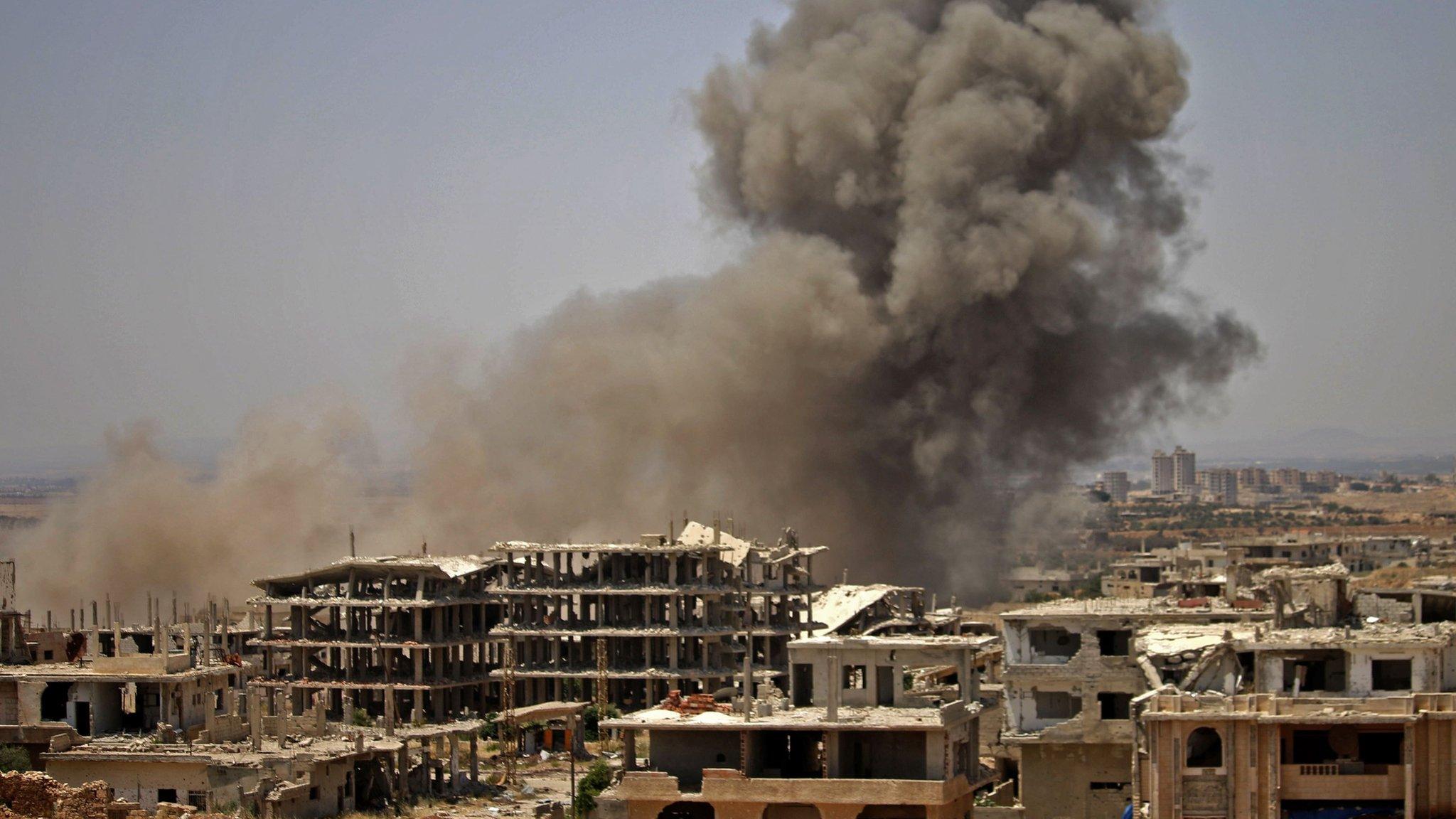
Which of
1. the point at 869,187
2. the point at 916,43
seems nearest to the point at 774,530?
the point at 869,187

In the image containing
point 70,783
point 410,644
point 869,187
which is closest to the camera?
point 70,783

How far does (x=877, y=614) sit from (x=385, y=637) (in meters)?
11.6

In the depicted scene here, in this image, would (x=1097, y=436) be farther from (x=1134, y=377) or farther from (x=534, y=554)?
(x=534, y=554)

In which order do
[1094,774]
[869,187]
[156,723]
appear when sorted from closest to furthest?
[1094,774], [156,723], [869,187]

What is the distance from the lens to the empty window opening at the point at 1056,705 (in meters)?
37.9

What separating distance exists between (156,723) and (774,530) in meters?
28.5

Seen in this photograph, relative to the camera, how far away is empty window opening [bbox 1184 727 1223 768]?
109ft

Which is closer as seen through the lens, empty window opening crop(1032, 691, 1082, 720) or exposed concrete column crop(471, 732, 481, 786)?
empty window opening crop(1032, 691, 1082, 720)

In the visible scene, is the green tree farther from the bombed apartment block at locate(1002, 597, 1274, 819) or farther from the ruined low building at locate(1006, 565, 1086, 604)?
the ruined low building at locate(1006, 565, 1086, 604)

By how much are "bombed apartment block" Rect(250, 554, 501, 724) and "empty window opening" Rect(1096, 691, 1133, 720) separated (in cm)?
1865

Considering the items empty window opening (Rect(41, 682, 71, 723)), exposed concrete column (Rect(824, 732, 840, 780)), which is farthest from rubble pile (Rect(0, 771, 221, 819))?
empty window opening (Rect(41, 682, 71, 723))

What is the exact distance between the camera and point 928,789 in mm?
33656

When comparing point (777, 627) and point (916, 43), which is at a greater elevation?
point (916, 43)

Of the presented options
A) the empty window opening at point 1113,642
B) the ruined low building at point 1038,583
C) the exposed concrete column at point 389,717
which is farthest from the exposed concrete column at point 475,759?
the ruined low building at point 1038,583
